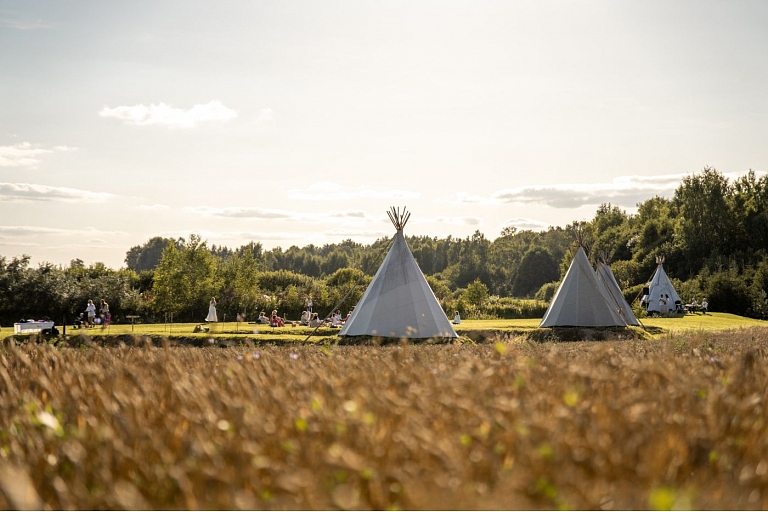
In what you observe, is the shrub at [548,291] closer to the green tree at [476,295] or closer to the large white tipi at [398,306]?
the green tree at [476,295]

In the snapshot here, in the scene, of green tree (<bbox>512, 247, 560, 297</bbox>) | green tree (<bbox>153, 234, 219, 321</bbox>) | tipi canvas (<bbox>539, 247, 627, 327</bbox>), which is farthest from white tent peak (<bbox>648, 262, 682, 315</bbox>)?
green tree (<bbox>512, 247, 560, 297</bbox>)

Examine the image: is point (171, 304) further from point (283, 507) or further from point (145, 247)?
point (145, 247)

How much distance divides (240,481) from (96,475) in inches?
24.6

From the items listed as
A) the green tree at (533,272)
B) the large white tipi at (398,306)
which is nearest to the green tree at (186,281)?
the large white tipi at (398,306)

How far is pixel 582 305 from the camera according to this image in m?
26.4

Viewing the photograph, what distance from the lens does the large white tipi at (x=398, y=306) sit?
70.3 ft

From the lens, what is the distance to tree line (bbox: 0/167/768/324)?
37938mm

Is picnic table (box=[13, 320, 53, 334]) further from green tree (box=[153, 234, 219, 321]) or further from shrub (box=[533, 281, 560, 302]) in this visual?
shrub (box=[533, 281, 560, 302])

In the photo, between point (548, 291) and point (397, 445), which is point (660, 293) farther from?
point (397, 445)

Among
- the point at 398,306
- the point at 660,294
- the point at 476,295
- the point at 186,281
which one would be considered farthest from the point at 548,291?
the point at 398,306

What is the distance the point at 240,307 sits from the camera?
137 feet

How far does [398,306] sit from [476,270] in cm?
7108

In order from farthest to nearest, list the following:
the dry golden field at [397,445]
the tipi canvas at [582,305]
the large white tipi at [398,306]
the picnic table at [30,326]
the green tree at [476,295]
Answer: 1. the green tree at [476,295]
2. the tipi canvas at [582,305]
3. the picnic table at [30,326]
4. the large white tipi at [398,306]
5. the dry golden field at [397,445]

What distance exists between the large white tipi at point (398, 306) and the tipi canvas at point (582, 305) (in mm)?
6105
